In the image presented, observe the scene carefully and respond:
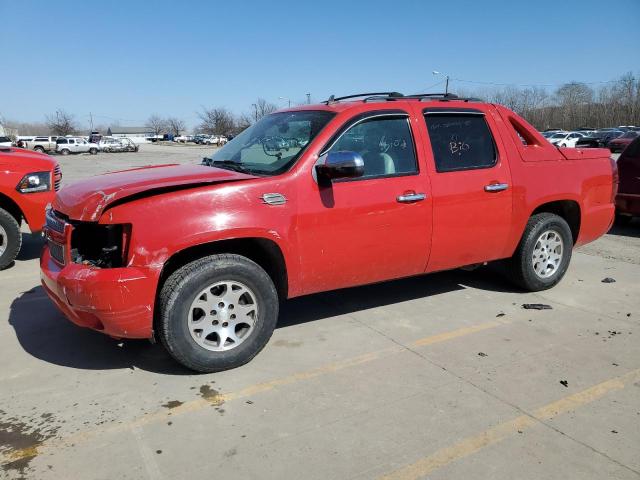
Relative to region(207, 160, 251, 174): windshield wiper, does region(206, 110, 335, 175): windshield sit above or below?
above

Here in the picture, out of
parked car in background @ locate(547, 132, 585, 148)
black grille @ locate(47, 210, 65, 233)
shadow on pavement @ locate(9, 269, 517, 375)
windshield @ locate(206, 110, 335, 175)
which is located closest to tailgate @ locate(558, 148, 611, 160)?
shadow on pavement @ locate(9, 269, 517, 375)

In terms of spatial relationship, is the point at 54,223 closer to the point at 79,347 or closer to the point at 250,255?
the point at 79,347

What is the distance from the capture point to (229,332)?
3.63 m

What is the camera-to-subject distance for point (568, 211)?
5555 millimetres

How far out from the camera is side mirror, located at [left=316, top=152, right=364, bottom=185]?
3621 millimetres

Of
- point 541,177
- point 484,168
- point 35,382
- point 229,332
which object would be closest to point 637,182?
point 541,177

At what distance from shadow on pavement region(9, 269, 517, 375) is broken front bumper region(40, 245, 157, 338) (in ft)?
1.67

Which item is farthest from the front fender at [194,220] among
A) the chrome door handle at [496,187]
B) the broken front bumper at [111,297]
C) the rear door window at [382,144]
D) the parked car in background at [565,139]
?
the parked car in background at [565,139]

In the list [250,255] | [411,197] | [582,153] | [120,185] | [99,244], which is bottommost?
[250,255]

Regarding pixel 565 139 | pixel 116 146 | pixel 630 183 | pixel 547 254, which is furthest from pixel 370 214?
pixel 116 146

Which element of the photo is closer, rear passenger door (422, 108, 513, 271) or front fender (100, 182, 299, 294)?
front fender (100, 182, 299, 294)

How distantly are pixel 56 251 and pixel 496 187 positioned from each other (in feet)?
12.1

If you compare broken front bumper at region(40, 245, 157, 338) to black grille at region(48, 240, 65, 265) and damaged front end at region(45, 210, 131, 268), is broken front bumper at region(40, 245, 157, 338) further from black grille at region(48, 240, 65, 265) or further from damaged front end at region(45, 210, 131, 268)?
black grille at region(48, 240, 65, 265)

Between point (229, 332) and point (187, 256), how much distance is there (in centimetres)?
61
